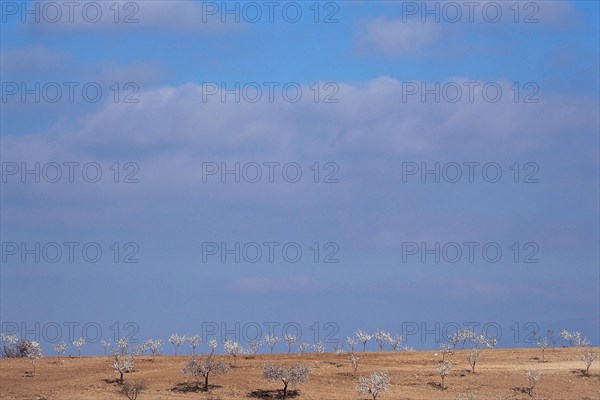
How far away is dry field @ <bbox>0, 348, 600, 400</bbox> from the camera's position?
46344 mm

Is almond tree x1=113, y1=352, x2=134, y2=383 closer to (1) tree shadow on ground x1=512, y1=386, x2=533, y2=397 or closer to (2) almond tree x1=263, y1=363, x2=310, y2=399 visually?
(2) almond tree x1=263, y1=363, x2=310, y2=399

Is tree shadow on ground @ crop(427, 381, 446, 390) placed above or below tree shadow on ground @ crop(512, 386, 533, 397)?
above

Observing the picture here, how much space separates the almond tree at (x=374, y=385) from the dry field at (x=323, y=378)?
0.70 meters

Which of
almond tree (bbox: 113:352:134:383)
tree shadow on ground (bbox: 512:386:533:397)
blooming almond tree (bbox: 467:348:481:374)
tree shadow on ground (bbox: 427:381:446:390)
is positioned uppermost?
blooming almond tree (bbox: 467:348:481:374)

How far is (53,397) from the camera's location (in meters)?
45.0

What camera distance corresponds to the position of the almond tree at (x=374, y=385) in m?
45.3

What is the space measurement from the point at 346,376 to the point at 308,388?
3.19 m

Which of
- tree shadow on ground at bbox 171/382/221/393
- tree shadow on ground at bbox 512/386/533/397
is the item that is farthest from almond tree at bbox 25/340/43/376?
tree shadow on ground at bbox 512/386/533/397

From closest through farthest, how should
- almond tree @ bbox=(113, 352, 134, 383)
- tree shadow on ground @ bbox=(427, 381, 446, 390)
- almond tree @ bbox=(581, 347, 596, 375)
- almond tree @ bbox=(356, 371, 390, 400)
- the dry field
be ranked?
almond tree @ bbox=(356, 371, 390, 400) < the dry field < tree shadow on ground @ bbox=(427, 381, 446, 390) < almond tree @ bbox=(113, 352, 134, 383) < almond tree @ bbox=(581, 347, 596, 375)

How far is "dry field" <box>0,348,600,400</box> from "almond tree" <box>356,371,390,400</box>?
2.29 feet

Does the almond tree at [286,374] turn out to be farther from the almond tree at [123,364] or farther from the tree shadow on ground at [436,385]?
the almond tree at [123,364]

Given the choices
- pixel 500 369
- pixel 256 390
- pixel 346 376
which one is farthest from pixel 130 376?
pixel 500 369

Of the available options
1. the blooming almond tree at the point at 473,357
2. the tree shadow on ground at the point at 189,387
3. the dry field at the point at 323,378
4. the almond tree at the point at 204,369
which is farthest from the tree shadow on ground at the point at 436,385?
the tree shadow on ground at the point at 189,387

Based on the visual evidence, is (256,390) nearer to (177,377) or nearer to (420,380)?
(177,377)
